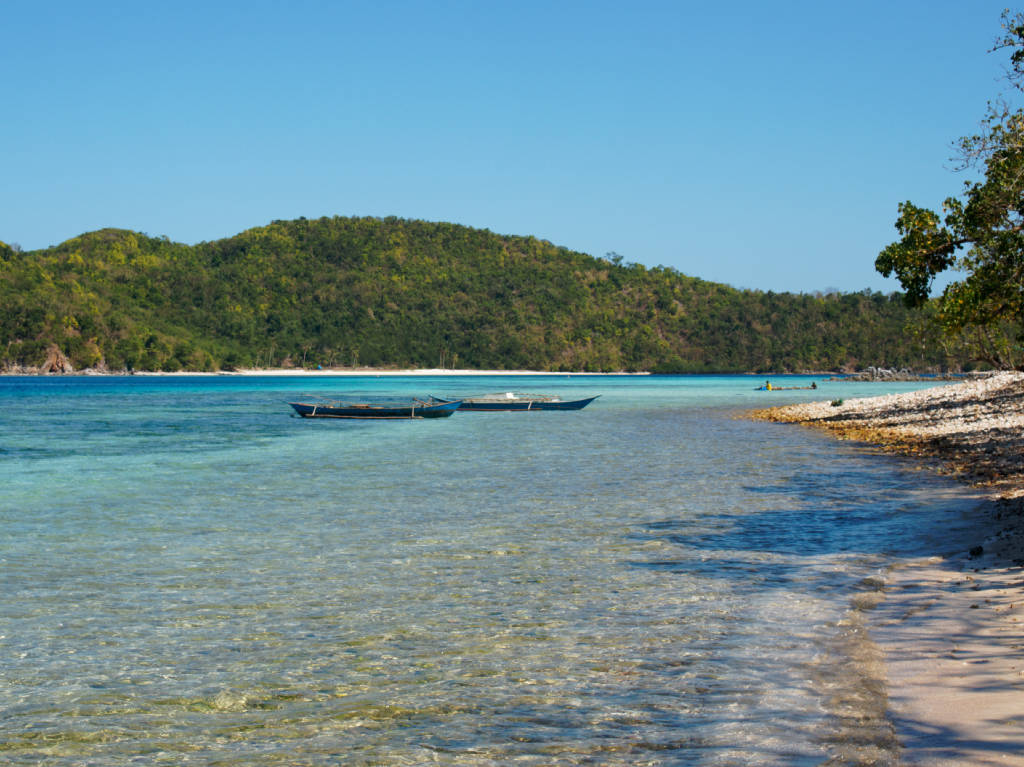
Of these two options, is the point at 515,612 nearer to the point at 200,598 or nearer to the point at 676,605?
the point at 676,605

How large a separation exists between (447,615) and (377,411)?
42434 mm

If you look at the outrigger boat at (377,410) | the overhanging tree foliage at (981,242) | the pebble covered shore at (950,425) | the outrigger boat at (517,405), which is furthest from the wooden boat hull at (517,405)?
the overhanging tree foliage at (981,242)

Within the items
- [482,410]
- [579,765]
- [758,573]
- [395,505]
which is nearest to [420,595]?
[758,573]

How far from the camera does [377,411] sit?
52.2m

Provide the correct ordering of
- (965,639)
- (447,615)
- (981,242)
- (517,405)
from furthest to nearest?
1. (517,405)
2. (981,242)
3. (447,615)
4. (965,639)

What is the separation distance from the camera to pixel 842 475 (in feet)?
77.8

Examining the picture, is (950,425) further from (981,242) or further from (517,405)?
(517,405)

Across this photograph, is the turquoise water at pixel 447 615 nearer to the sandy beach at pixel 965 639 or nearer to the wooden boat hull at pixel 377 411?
the sandy beach at pixel 965 639

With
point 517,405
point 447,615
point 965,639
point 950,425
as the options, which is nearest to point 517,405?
point 517,405

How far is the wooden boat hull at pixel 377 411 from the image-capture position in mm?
52281

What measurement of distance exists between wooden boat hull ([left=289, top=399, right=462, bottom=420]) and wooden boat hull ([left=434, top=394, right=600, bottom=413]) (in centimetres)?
507

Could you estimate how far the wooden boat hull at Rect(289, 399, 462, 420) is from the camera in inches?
2058

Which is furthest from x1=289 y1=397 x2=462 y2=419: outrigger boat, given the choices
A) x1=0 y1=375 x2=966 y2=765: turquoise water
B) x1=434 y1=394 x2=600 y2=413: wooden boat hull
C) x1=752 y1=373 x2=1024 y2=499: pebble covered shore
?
x1=0 y1=375 x2=966 y2=765: turquoise water

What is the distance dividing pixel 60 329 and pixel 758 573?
643 feet
